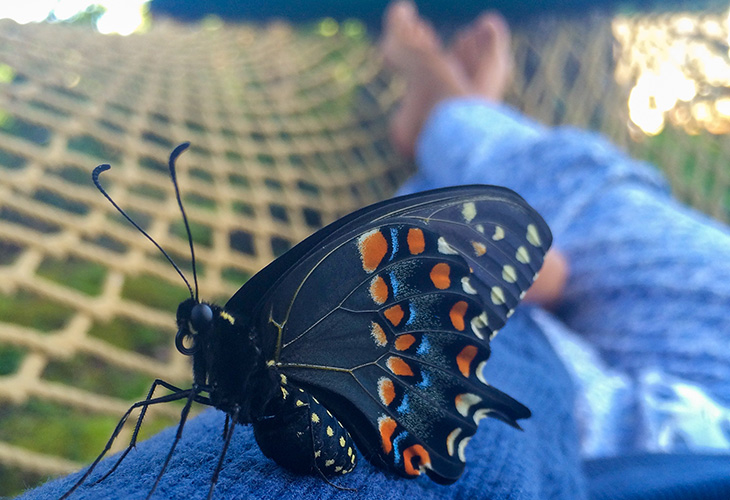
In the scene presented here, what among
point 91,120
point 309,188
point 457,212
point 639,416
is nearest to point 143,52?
point 91,120

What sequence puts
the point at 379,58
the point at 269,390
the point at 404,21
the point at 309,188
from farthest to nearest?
the point at 379,58 < the point at 404,21 < the point at 309,188 < the point at 269,390

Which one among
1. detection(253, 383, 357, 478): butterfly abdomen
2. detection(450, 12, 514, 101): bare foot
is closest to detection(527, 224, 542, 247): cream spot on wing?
detection(253, 383, 357, 478): butterfly abdomen

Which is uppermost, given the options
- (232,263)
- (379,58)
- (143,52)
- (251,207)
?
(379,58)

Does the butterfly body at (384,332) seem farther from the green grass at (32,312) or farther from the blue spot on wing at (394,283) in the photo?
the green grass at (32,312)

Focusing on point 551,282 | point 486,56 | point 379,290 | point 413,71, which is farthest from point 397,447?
point 486,56

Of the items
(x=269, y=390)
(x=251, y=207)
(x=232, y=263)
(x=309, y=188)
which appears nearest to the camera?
(x=269, y=390)

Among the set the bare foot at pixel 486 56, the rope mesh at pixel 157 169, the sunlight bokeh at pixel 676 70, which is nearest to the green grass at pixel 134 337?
the rope mesh at pixel 157 169

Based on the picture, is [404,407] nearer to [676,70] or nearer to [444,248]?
[444,248]

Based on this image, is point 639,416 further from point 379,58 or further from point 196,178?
point 379,58
